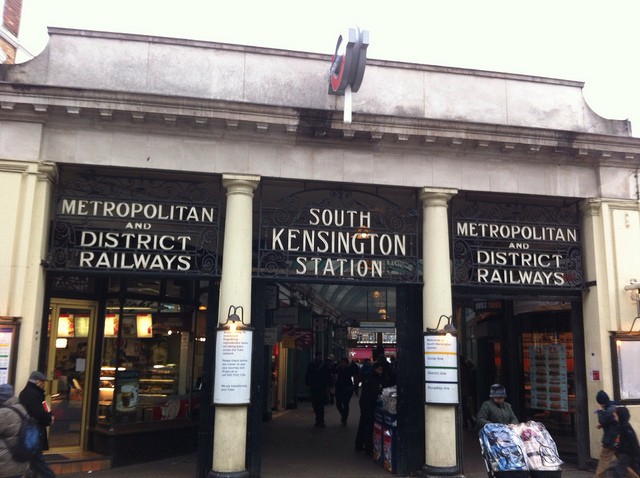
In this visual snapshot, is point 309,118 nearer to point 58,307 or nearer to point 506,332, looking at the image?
point 58,307

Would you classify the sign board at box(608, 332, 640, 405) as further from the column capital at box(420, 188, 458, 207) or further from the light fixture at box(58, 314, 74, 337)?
the light fixture at box(58, 314, 74, 337)

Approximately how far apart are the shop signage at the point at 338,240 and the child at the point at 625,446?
393 cm

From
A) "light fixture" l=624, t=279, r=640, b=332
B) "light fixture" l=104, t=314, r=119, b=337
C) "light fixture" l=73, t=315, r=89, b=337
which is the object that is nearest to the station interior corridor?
"light fixture" l=104, t=314, r=119, b=337

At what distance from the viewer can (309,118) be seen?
9.97m

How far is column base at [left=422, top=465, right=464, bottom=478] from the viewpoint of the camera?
973 cm

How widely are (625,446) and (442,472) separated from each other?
9.39 ft

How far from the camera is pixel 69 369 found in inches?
439

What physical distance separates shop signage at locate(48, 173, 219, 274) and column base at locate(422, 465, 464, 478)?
4889mm

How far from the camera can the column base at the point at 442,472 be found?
973 cm

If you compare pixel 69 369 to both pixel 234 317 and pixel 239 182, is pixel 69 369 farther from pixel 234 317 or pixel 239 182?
pixel 239 182

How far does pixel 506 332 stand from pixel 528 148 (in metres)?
4.77

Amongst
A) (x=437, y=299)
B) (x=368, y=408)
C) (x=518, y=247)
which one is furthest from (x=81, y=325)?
(x=518, y=247)

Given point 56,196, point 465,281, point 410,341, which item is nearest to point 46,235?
point 56,196

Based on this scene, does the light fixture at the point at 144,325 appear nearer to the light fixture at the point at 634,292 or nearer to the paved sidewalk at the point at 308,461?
the paved sidewalk at the point at 308,461
